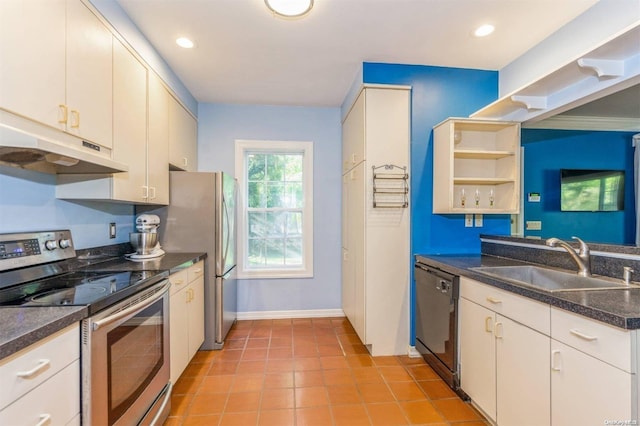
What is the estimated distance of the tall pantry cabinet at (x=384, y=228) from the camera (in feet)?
8.23

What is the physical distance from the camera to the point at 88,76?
1578mm

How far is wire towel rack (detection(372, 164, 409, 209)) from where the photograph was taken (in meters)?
2.50

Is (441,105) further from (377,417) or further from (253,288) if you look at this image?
(253,288)

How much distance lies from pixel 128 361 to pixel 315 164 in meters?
2.69

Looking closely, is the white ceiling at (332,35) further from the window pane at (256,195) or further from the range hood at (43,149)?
the window pane at (256,195)

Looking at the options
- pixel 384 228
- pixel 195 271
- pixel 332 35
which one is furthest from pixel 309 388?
pixel 332 35

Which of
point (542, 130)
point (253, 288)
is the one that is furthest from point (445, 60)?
point (253, 288)

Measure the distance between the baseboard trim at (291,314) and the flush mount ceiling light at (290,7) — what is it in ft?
9.89

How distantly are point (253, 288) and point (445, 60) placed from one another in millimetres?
3145

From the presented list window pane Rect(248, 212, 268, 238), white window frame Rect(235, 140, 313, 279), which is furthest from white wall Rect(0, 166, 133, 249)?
window pane Rect(248, 212, 268, 238)

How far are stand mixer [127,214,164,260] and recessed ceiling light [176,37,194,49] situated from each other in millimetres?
1423

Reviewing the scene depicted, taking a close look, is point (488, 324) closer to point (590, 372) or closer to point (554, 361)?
point (554, 361)

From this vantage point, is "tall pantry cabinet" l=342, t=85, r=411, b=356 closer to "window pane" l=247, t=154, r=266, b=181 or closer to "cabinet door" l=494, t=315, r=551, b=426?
"cabinet door" l=494, t=315, r=551, b=426

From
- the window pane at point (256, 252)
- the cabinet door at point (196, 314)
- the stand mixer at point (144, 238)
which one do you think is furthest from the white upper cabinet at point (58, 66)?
the window pane at point (256, 252)
